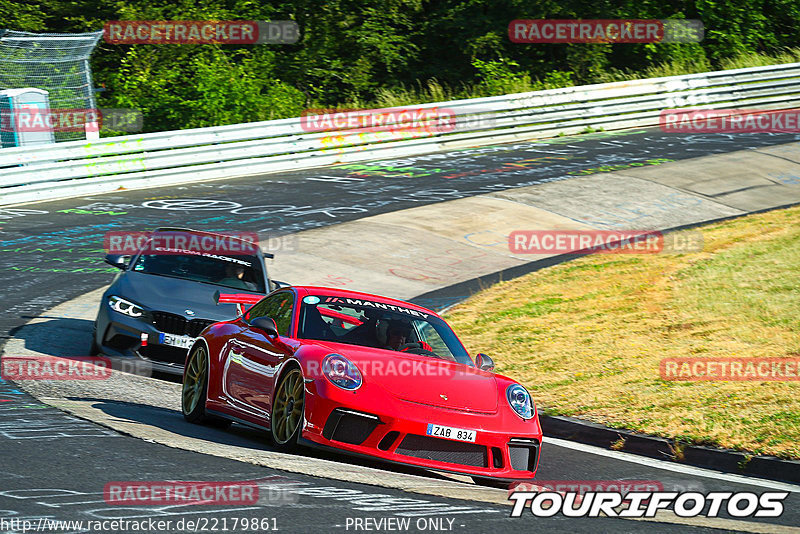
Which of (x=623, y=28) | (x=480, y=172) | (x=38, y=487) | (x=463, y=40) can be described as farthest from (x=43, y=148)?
(x=623, y=28)

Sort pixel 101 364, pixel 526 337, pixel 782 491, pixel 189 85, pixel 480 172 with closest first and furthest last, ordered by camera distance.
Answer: pixel 782 491
pixel 101 364
pixel 526 337
pixel 480 172
pixel 189 85

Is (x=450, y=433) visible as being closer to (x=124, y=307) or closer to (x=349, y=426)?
(x=349, y=426)

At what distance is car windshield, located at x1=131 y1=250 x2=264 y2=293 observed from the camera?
12008 mm

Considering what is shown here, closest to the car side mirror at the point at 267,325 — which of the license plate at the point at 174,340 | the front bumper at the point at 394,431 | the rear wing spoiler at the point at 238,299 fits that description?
the front bumper at the point at 394,431

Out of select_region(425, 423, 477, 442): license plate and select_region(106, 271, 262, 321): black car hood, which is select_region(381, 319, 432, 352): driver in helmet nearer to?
select_region(425, 423, 477, 442): license plate

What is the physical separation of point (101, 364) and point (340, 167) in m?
14.8

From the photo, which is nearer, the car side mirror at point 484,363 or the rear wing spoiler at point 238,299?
the car side mirror at point 484,363

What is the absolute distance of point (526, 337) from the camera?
13.8m

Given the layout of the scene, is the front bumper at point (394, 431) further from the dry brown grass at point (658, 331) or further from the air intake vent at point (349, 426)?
the dry brown grass at point (658, 331)

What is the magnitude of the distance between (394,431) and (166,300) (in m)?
4.76

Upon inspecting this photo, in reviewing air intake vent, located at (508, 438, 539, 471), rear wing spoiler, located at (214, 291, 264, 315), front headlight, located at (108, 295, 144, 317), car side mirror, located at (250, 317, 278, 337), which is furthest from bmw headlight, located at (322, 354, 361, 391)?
front headlight, located at (108, 295, 144, 317)

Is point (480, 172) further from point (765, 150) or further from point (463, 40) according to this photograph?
point (463, 40)

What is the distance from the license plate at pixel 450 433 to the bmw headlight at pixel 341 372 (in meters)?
0.61

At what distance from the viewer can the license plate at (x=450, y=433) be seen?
283 inches
